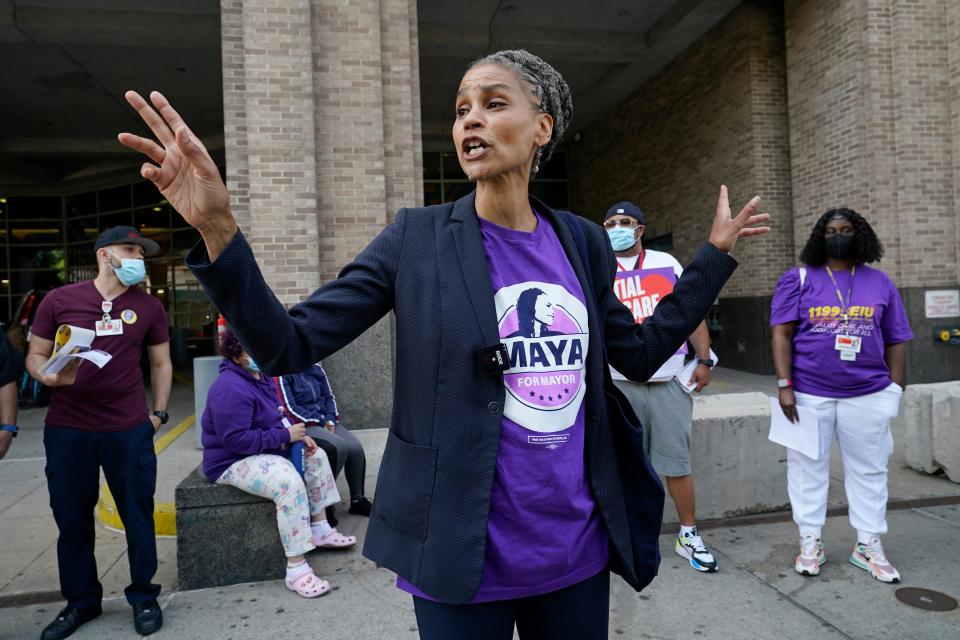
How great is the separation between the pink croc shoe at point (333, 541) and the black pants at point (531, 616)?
296 cm

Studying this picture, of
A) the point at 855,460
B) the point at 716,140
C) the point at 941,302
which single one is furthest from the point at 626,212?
the point at 716,140

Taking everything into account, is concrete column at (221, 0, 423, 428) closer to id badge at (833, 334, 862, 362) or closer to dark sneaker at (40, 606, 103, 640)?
dark sneaker at (40, 606, 103, 640)

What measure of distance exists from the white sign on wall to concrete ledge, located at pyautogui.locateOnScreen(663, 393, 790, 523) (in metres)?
7.21

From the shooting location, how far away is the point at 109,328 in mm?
3594

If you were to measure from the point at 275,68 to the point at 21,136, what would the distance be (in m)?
15.4

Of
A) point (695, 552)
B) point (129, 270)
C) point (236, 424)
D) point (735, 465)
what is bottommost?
point (695, 552)

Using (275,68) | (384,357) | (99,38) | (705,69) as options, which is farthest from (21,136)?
(705,69)

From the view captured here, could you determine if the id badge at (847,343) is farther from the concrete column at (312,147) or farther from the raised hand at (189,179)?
the concrete column at (312,147)

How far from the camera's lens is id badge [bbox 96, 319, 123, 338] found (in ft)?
11.7

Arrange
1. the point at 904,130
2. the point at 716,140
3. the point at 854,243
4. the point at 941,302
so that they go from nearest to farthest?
the point at 854,243
the point at 904,130
the point at 941,302
the point at 716,140

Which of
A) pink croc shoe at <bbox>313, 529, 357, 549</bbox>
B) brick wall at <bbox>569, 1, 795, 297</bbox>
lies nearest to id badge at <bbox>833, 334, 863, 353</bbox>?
pink croc shoe at <bbox>313, 529, 357, 549</bbox>

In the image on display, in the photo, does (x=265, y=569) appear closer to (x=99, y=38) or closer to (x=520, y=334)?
(x=520, y=334)

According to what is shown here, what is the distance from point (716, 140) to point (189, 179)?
45.8ft

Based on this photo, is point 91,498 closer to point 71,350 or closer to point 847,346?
point 71,350
